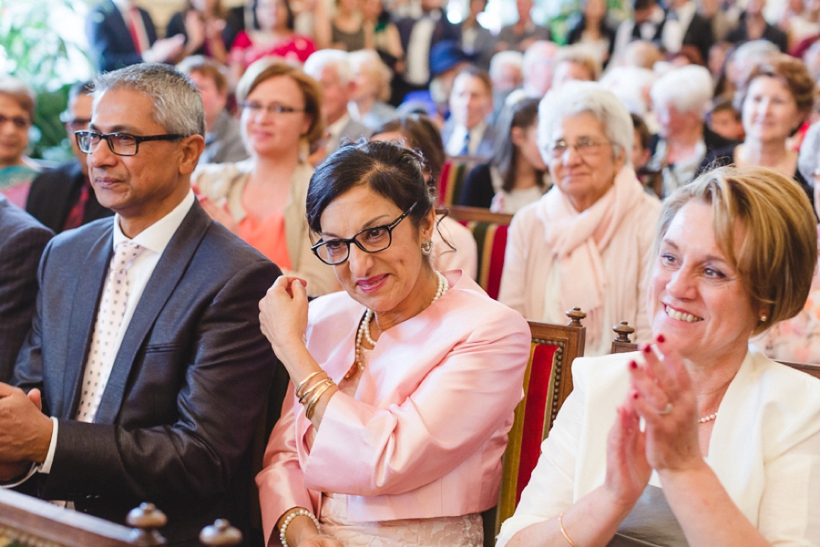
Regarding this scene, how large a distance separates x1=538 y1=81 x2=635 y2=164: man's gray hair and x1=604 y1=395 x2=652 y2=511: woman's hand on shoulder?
6.19 feet

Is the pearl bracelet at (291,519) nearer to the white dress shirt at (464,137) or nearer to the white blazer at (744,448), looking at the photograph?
the white blazer at (744,448)

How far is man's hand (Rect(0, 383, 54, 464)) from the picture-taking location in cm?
177

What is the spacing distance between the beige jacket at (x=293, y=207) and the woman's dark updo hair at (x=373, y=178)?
128cm

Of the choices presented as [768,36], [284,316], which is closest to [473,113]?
[768,36]

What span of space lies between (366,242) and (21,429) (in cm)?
80

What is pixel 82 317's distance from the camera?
2.06 m

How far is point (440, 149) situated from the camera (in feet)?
10.5

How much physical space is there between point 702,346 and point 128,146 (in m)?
1.37

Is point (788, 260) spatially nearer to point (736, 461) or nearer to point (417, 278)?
point (736, 461)

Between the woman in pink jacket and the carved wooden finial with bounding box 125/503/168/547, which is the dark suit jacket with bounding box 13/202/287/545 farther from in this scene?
the carved wooden finial with bounding box 125/503/168/547

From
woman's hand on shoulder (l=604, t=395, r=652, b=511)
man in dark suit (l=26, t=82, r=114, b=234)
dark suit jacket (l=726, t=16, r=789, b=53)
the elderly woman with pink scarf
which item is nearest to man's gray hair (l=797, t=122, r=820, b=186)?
the elderly woman with pink scarf

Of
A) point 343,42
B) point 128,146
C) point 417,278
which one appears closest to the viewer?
point 417,278

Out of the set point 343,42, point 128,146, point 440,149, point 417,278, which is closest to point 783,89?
point 440,149

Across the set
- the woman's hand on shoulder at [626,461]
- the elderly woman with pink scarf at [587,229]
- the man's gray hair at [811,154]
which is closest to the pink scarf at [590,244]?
the elderly woman with pink scarf at [587,229]
